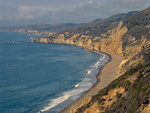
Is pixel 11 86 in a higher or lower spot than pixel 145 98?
lower

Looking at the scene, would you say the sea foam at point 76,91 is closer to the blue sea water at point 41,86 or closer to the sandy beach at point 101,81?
the blue sea water at point 41,86

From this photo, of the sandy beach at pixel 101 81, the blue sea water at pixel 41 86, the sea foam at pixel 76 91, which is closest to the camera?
the blue sea water at pixel 41 86

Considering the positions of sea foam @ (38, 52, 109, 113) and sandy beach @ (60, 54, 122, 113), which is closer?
sandy beach @ (60, 54, 122, 113)

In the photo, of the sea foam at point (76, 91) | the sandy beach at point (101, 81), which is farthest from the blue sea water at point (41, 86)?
the sandy beach at point (101, 81)

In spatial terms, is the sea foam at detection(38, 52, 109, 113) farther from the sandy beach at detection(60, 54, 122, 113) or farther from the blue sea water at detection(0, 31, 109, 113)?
the sandy beach at detection(60, 54, 122, 113)

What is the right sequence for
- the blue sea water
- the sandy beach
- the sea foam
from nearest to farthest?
the blue sea water → the sandy beach → the sea foam

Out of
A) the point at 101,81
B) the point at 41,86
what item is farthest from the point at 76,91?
the point at 101,81

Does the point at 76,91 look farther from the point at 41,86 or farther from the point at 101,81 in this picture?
the point at 101,81

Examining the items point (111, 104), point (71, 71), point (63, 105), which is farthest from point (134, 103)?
point (71, 71)

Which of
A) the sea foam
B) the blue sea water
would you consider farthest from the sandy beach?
the sea foam

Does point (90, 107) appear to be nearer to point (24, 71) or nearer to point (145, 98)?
point (145, 98)

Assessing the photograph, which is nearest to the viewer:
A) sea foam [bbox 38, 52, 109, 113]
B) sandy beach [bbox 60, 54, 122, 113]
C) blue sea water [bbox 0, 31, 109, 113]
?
blue sea water [bbox 0, 31, 109, 113]
